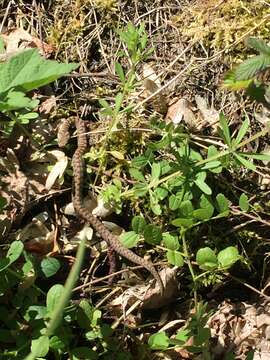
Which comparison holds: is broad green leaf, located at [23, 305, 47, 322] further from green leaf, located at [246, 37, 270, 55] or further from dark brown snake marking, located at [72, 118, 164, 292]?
green leaf, located at [246, 37, 270, 55]

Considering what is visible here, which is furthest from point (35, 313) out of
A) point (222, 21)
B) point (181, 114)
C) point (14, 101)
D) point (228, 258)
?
point (222, 21)

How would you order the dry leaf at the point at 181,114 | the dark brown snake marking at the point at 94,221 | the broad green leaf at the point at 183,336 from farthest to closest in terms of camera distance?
the dry leaf at the point at 181,114 → the dark brown snake marking at the point at 94,221 → the broad green leaf at the point at 183,336

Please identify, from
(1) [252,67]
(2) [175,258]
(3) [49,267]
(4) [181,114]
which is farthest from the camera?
(4) [181,114]

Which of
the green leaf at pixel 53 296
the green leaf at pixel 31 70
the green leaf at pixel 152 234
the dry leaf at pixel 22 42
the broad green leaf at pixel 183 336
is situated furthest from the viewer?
the dry leaf at pixel 22 42

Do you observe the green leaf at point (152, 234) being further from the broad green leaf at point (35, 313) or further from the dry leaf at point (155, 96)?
the dry leaf at point (155, 96)

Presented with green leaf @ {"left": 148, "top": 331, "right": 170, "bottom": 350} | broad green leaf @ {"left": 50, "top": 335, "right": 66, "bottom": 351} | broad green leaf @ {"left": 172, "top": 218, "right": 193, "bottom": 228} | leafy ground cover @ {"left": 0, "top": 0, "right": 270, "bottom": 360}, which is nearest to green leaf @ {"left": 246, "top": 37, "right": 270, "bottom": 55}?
leafy ground cover @ {"left": 0, "top": 0, "right": 270, "bottom": 360}

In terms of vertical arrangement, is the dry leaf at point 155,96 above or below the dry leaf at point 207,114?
above

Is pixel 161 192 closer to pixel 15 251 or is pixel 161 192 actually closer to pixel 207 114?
pixel 207 114

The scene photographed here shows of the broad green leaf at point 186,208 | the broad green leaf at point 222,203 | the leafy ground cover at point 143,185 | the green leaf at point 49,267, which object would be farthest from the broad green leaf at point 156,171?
the green leaf at point 49,267
